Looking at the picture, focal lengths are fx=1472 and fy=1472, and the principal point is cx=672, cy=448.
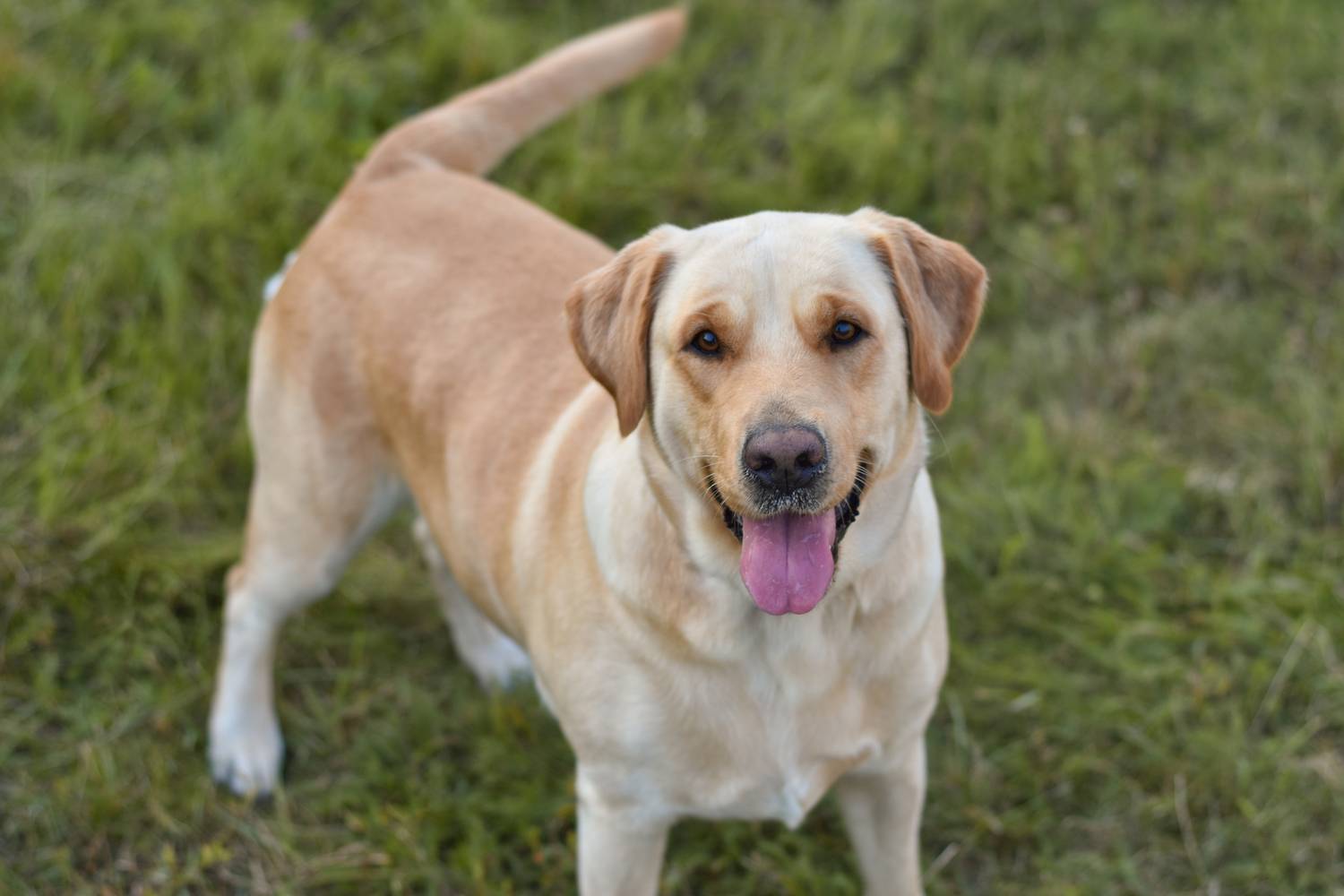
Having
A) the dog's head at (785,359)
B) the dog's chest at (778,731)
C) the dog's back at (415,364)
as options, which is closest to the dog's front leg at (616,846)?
the dog's chest at (778,731)

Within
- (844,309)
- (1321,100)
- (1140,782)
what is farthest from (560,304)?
(1321,100)

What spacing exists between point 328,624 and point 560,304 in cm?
138

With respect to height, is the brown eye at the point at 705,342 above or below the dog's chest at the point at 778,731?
above

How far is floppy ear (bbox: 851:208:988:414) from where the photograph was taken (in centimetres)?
255

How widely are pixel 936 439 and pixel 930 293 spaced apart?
1799 mm

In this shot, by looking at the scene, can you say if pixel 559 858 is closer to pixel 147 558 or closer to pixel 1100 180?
pixel 147 558

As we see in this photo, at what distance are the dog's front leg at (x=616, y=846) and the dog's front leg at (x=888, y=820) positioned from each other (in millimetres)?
432

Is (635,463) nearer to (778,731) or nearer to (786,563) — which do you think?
(786,563)

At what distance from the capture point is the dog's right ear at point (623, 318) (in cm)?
259

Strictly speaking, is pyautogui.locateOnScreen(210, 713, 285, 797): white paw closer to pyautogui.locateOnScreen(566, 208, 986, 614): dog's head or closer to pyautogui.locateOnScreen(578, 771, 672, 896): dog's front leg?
pyautogui.locateOnScreen(578, 771, 672, 896): dog's front leg

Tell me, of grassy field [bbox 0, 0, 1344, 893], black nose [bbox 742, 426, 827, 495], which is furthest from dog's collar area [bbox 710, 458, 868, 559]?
grassy field [bbox 0, 0, 1344, 893]

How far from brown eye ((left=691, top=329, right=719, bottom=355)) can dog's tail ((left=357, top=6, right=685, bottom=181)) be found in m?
1.41

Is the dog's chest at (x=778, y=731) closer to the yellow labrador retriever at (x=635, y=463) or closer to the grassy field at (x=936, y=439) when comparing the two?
the yellow labrador retriever at (x=635, y=463)

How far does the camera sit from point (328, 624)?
4160mm
